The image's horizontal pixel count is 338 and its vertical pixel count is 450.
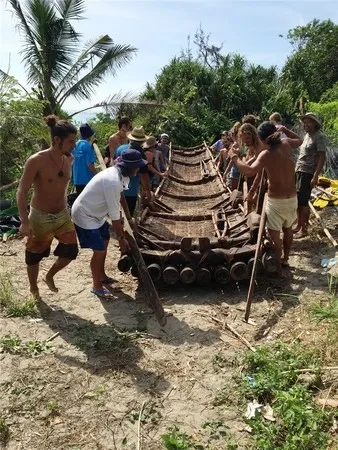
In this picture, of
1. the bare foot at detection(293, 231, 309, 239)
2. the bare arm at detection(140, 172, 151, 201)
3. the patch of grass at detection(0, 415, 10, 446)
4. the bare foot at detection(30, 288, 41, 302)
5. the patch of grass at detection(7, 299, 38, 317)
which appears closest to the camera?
the patch of grass at detection(0, 415, 10, 446)

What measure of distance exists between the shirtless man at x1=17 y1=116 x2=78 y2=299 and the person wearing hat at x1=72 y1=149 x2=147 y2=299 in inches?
5.6

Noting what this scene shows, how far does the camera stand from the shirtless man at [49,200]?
413cm

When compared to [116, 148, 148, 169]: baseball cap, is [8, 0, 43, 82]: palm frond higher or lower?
higher

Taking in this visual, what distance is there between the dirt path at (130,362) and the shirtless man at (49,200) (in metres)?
0.66

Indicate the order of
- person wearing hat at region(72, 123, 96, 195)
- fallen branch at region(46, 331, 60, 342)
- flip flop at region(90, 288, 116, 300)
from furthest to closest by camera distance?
person wearing hat at region(72, 123, 96, 195)
flip flop at region(90, 288, 116, 300)
fallen branch at region(46, 331, 60, 342)

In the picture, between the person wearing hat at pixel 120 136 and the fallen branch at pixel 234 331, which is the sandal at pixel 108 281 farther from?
the person wearing hat at pixel 120 136

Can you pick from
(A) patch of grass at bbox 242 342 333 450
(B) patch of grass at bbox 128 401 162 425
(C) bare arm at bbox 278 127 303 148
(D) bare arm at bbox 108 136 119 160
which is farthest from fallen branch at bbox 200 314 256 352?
(D) bare arm at bbox 108 136 119 160

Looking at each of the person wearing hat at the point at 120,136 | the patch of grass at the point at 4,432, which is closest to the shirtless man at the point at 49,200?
the patch of grass at the point at 4,432

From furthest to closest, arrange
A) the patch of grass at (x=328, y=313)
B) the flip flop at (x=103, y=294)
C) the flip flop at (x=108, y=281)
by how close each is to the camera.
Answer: the flip flop at (x=108, y=281), the flip flop at (x=103, y=294), the patch of grass at (x=328, y=313)

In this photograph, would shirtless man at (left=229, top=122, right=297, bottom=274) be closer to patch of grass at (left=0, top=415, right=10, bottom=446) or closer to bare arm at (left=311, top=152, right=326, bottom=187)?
bare arm at (left=311, top=152, right=326, bottom=187)

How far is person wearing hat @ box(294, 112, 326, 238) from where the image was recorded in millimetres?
6184

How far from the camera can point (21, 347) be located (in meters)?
3.94

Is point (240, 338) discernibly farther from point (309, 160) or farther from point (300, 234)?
point (309, 160)

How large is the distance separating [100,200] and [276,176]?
80.1 inches
